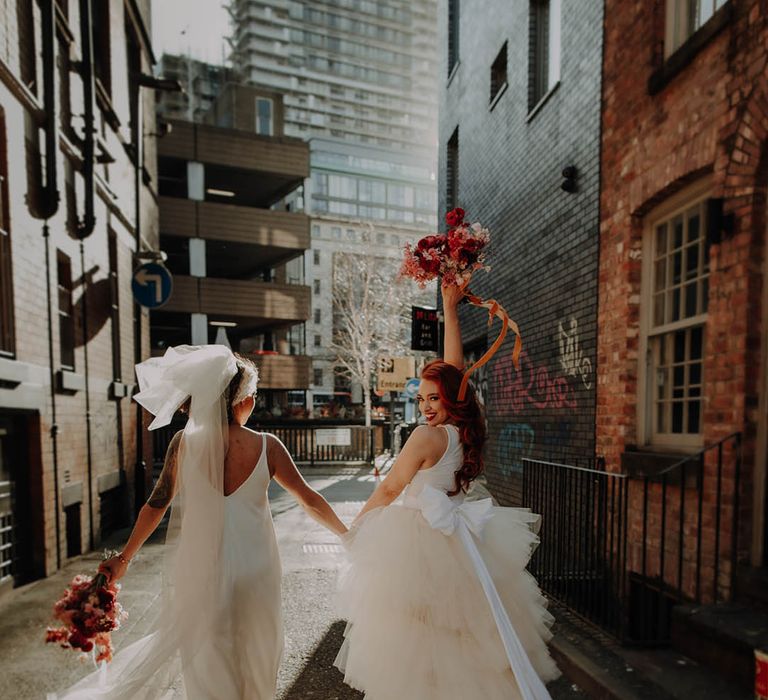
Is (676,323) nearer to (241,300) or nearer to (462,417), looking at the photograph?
(462,417)

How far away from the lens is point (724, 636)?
3.12 metres

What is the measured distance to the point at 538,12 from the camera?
7.78m

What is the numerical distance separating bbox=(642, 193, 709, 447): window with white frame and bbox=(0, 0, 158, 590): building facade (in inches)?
231

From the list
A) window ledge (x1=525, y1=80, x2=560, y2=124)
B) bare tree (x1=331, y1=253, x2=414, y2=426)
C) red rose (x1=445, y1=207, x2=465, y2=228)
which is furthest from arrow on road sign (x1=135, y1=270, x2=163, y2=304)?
bare tree (x1=331, y1=253, x2=414, y2=426)

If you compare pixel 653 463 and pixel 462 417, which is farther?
pixel 653 463

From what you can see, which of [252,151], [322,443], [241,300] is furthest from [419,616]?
[252,151]

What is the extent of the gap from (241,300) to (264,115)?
39.1 feet

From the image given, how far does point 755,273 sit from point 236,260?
23088mm

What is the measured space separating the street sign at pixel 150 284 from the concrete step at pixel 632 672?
8.00 metres

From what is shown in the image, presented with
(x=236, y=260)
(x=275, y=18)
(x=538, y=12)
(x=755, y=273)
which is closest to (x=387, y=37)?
(x=275, y=18)

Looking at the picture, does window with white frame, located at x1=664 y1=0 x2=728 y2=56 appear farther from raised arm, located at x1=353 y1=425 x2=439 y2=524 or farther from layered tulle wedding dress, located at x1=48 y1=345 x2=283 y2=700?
layered tulle wedding dress, located at x1=48 y1=345 x2=283 y2=700

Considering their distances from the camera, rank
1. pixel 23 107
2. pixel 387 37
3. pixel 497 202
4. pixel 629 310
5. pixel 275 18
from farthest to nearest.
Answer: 1. pixel 387 37
2. pixel 275 18
3. pixel 497 202
4. pixel 23 107
5. pixel 629 310

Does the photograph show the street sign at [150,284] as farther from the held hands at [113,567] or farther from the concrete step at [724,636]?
the concrete step at [724,636]

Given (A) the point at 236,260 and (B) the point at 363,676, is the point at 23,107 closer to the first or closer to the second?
(B) the point at 363,676
